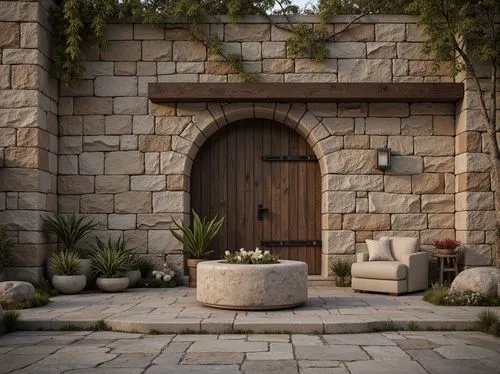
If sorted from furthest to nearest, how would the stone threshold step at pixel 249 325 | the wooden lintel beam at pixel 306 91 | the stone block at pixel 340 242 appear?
the stone block at pixel 340 242 < the wooden lintel beam at pixel 306 91 < the stone threshold step at pixel 249 325

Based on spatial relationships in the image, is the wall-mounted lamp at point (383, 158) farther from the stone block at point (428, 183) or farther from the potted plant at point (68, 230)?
the potted plant at point (68, 230)

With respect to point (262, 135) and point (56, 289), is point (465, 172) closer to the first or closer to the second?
point (262, 135)

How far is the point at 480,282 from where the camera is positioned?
6410 mm

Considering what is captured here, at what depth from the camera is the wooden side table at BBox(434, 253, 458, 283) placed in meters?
7.66

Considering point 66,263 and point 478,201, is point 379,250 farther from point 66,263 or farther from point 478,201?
point 66,263

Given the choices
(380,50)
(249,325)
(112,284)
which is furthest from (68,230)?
(380,50)

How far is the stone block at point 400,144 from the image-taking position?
826 cm

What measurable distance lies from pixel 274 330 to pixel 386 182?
12.4 feet

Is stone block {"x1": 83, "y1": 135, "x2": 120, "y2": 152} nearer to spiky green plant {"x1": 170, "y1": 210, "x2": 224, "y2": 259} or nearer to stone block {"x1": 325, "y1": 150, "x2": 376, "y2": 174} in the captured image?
spiky green plant {"x1": 170, "y1": 210, "x2": 224, "y2": 259}

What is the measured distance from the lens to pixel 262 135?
8680mm

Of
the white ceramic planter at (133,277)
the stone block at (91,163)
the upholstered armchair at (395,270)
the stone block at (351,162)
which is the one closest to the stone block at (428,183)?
the stone block at (351,162)

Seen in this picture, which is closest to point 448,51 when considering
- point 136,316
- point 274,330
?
point 274,330

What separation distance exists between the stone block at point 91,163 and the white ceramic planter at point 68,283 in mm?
1578

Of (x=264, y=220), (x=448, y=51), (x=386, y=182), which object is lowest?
(x=264, y=220)
